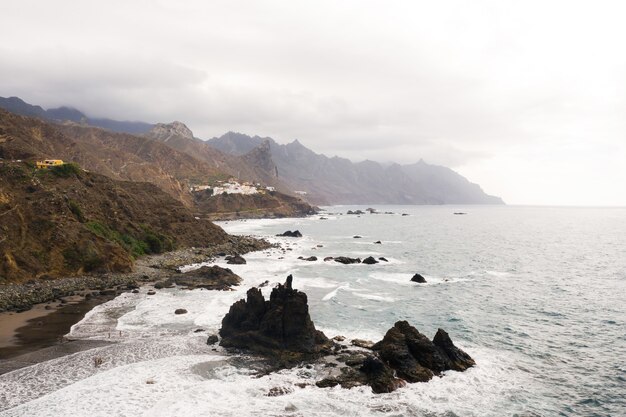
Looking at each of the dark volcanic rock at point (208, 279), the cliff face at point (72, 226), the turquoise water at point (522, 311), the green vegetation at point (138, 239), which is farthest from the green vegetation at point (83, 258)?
the turquoise water at point (522, 311)

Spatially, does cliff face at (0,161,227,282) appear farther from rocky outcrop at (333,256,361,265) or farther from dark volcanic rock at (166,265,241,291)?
rocky outcrop at (333,256,361,265)

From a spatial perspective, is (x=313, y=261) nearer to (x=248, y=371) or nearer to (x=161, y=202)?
(x=161, y=202)

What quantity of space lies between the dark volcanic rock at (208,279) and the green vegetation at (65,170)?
124 feet

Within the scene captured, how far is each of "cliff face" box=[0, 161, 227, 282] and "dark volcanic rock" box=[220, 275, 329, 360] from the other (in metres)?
32.5

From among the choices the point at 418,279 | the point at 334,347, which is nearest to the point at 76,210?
the point at 334,347

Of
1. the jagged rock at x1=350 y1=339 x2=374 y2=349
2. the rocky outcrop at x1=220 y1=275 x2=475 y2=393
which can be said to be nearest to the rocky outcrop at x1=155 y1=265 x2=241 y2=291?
the rocky outcrop at x1=220 y1=275 x2=475 y2=393

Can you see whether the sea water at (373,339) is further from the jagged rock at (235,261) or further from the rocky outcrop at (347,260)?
the rocky outcrop at (347,260)

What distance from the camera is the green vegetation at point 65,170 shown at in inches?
3056

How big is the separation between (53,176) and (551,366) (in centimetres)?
8418

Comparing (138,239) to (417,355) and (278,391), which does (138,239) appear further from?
(417,355)

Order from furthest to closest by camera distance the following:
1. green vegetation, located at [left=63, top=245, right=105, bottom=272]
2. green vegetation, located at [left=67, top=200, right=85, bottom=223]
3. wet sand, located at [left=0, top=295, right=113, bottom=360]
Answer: green vegetation, located at [left=67, top=200, right=85, bottom=223] → green vegetation, located at [left=63, top=245, right=105, bottom=272] → wet sand, located at [left=0, top=295, right=113, bottom=360]

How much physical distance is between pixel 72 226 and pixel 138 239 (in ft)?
53.0

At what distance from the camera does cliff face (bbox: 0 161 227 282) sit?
5391 cm

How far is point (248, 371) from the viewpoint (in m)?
29.8
